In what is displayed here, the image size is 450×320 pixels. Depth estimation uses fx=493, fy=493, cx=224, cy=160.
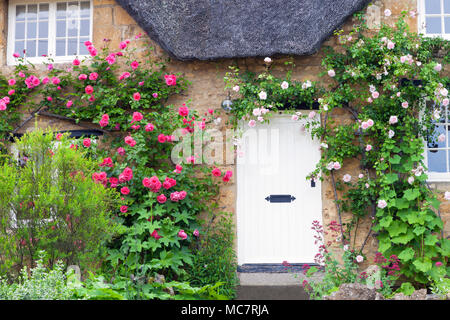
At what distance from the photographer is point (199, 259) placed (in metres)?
5.71

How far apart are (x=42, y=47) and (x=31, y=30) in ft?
1.00

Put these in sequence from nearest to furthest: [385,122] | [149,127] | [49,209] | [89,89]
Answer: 1. [49,209]
2. [149,127]
3. [385,122]
4. [89,89]

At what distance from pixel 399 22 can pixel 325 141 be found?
173 cm

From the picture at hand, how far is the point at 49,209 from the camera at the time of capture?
4.14 metres

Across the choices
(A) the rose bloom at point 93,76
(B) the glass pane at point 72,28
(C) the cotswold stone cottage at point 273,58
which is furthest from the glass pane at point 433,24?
(B) the glass pane at point 72,28

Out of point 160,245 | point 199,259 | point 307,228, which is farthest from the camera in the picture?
point 307,228

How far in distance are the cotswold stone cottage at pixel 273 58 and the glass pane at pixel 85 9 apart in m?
0.60

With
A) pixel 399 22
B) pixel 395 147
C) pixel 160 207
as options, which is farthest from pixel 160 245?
pixel 399 22

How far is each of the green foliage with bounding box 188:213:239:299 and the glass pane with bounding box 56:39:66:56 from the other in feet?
10.4

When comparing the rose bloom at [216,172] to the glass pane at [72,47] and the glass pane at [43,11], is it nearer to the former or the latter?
the glass pane at [72,47]

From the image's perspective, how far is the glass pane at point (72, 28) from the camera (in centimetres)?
680

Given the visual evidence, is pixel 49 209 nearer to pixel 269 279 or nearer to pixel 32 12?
pixel 269 279

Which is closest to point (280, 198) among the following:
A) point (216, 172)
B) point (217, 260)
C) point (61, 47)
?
point (216, 172)

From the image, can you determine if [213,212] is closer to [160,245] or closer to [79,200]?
[160,245]
